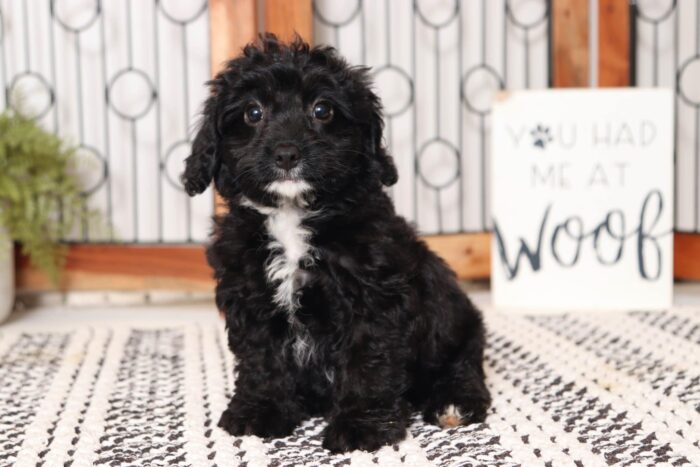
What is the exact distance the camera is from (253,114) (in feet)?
6.42

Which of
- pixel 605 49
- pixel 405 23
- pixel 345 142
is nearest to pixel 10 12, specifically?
pixel 405 23

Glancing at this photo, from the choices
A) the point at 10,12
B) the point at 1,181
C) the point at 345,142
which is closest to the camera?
the point at 345,142

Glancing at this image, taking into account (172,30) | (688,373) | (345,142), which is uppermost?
(172,30)

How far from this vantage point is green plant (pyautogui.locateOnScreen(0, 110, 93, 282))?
306cm

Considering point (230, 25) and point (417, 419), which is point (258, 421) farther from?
point (230, 25)

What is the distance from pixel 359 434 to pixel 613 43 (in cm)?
213

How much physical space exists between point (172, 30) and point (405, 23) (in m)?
0.86

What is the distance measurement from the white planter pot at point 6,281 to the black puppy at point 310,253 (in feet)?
4.34

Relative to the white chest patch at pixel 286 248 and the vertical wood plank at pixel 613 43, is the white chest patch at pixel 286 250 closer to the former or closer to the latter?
the white chest patch at pixel 286 248

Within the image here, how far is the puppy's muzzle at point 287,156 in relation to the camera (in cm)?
183

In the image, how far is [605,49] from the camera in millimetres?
3408

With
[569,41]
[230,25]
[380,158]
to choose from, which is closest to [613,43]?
[569,41]

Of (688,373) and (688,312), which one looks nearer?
(688,373)

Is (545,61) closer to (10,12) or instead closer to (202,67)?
(202,67)
